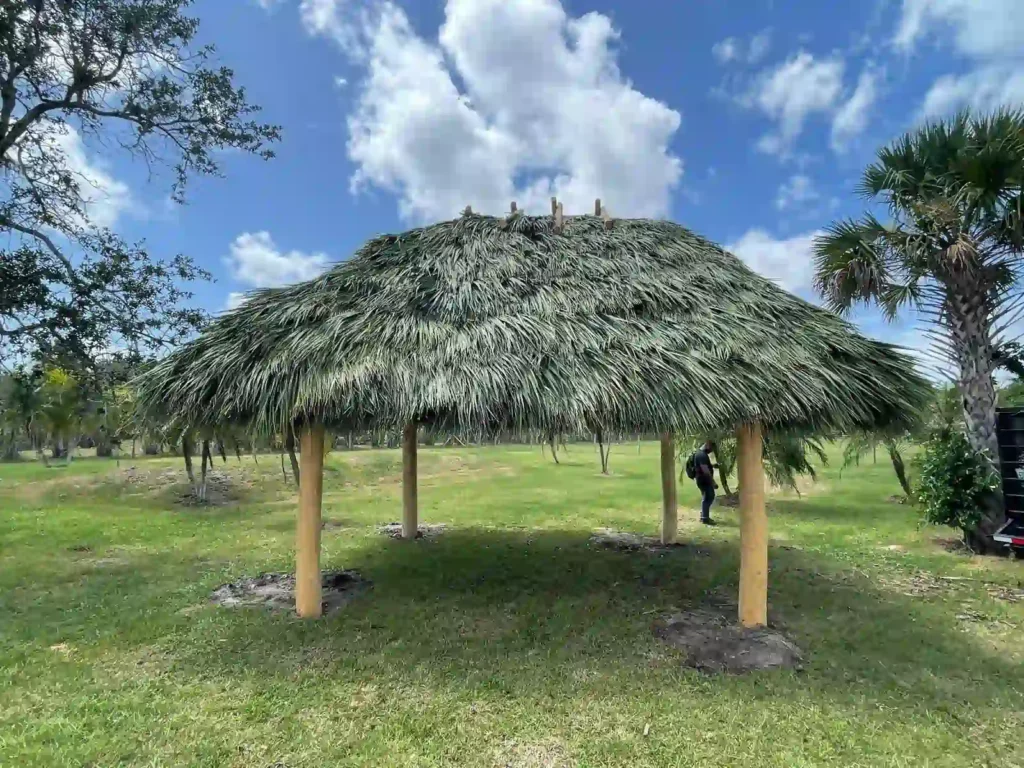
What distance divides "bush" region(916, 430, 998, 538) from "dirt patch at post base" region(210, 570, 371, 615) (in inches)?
324

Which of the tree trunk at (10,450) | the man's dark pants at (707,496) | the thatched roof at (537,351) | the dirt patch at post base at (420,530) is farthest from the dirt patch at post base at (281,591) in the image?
the tree trunk at (10,450)

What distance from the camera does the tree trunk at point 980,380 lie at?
8.12m

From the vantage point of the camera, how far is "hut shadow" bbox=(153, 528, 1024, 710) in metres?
4.40

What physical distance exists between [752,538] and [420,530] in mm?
6311

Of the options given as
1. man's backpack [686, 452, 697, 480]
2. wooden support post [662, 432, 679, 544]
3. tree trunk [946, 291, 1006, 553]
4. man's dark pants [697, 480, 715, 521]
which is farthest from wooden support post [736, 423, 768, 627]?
man's backpack [686, 452, 697, 480]

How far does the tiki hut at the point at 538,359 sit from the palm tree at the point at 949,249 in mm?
2865

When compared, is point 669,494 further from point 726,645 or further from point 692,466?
point 726,645

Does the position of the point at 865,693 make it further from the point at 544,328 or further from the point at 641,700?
the point at 544,328

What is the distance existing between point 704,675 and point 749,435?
6.84 feet

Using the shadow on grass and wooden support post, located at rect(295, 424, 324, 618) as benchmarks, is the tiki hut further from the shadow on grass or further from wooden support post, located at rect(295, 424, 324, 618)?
the shadow on grass

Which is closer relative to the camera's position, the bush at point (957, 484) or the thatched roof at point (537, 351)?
the thatched roof at point (537, 351)

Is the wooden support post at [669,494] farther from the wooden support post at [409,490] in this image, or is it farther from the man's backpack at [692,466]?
the wooden support post at [409,490]

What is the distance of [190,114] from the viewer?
27.3 feet

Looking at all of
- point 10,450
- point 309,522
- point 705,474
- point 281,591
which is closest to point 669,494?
point 705,474
